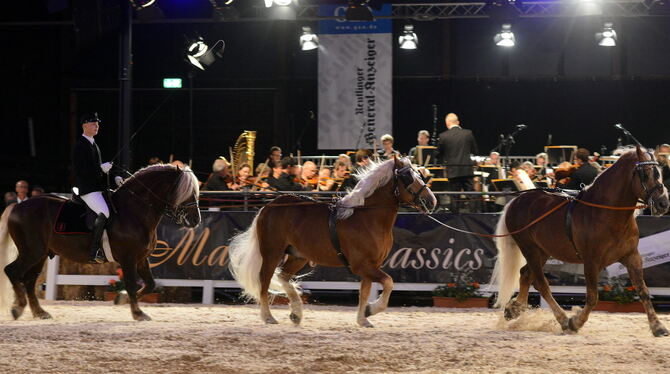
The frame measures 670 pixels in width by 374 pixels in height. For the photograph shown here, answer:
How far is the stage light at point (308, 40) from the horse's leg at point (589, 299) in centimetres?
1332

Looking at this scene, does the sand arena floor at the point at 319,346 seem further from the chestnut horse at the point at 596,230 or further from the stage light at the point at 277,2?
the stage light at the point at 277,2

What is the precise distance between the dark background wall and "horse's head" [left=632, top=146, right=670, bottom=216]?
13734 mm

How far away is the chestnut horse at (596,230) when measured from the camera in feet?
34.6

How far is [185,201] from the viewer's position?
11914mm

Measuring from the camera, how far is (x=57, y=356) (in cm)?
862

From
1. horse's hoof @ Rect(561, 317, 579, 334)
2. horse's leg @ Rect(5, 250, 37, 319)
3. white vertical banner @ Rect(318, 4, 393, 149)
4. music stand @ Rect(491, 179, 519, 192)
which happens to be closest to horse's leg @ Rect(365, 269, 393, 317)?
horse's hoof @ Rect(561, 317, 579, 334)

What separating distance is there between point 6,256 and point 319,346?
500cm

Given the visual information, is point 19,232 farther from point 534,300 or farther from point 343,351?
point 534,300

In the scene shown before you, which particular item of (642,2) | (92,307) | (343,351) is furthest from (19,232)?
(642,2)

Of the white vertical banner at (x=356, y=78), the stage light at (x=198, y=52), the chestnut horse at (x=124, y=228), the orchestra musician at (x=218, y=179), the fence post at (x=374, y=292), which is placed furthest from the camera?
the white vertical banner at (x=356, y=78)

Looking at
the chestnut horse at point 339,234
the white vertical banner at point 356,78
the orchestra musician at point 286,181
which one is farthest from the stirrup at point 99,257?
the white vertical banner at point 356,78

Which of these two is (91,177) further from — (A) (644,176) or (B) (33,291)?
(A) (644,176)

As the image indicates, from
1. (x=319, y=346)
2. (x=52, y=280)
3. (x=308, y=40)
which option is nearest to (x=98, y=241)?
(x=319, y=346)

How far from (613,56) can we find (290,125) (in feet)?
27.5
